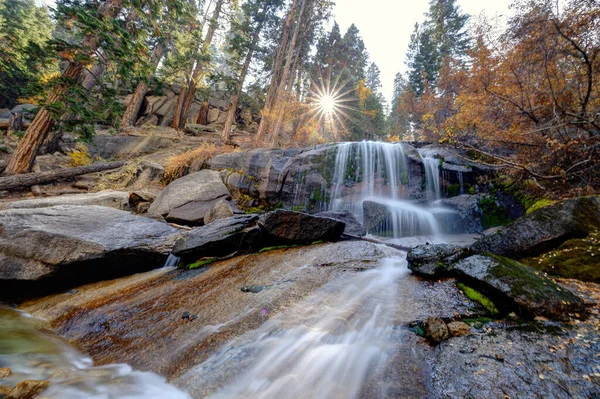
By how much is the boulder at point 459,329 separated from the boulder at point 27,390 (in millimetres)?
3642

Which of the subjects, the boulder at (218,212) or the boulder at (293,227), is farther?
the boulder at (218,212)

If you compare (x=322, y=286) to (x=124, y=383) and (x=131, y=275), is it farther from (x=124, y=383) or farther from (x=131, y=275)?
(x=131, y=275)

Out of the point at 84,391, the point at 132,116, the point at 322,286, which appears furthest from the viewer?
the point at 132,116

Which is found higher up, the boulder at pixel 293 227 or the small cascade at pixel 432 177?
the small cascade at pixel 432 177

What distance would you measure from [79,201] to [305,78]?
2671cm

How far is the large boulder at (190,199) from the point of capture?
311 inches

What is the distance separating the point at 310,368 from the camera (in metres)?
2.15

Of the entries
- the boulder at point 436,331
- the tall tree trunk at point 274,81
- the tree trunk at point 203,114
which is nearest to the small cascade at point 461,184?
the boulder at point 436,331

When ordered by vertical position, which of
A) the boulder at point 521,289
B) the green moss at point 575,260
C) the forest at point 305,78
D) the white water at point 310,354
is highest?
the forest at point 305,78

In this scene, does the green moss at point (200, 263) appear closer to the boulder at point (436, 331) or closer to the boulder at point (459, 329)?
the boulder at point (436, 331)

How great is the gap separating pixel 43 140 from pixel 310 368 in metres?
12.3

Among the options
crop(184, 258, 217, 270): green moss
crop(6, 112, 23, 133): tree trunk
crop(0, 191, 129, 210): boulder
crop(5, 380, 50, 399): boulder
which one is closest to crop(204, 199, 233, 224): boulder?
crop(184, 258, 217, 270): green moss

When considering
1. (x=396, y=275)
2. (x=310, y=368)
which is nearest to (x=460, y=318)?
(x=396, y=275)

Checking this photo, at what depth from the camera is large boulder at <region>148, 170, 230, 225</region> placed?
7.89m
